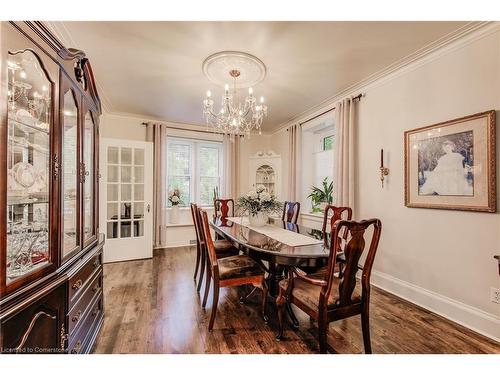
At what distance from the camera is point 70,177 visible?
150 centimetres

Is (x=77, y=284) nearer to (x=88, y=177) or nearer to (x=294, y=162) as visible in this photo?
(x=88, y=177)

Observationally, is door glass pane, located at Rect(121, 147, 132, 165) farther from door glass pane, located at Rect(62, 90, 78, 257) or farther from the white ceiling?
door glass pane, located at Rect(62, 90, 78, 257)

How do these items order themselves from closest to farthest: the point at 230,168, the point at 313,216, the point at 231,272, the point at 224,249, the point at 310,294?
1. the point at 310,294
2. the point at 231,272
3. the point at 224,249
4. the point at 313,216
5. the point at 230,168

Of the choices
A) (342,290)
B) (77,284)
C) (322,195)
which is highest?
(322,195)

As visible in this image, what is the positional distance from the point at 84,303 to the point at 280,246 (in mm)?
1484

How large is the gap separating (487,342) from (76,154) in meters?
3.44

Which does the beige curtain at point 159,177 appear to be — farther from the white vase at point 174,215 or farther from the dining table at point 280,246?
the dining table at point 280,246

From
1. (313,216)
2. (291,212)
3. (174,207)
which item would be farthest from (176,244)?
(313,216)

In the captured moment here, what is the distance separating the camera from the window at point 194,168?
516 centimetres

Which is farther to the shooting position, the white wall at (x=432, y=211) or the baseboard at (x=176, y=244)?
the baseboard at (x=176, y=244)

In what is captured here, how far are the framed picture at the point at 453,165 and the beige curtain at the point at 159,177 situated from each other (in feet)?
13.4

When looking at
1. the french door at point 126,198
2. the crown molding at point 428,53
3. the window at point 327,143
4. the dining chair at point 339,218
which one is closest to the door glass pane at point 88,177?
the dining chair at point 339,218

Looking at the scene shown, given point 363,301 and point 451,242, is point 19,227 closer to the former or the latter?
point 363,301
